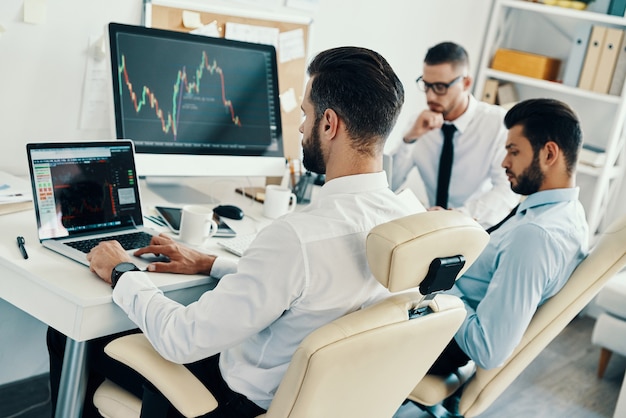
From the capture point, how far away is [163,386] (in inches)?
52.9

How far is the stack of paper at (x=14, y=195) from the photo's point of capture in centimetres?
182

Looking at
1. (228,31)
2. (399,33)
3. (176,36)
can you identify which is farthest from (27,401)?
(399,33)

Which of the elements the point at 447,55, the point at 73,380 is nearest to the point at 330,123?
the point at 73,380

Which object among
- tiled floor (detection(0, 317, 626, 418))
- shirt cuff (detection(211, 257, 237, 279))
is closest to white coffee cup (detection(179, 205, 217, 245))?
shirt cuff (detection(211, 257, 237, 279))

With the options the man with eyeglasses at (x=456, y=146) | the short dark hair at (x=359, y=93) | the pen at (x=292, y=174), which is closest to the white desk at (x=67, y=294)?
the short dark hair at (x=359, y=93)

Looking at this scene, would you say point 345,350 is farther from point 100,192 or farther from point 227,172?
point 227,172

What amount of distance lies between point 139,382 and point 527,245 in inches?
38.6

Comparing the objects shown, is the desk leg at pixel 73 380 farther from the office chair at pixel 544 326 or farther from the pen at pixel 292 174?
the pen at pixel 292 174

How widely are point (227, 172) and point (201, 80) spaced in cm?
29

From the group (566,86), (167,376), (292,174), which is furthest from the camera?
(566,86)

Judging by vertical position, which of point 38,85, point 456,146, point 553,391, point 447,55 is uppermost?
point 447,55

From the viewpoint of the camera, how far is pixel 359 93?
1.38m

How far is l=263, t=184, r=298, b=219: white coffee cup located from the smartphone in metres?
0.20

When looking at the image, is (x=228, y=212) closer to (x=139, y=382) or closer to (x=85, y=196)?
(x=85, y=196)
